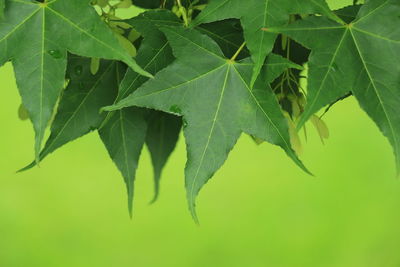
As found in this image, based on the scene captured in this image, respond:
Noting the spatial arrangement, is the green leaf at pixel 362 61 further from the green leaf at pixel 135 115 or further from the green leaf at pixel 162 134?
the green leaf at pixel 162 134

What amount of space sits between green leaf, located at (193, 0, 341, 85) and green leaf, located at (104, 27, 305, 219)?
0.03 metres

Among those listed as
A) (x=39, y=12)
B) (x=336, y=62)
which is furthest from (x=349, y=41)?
(x=39, y=12)

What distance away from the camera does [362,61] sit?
0.51m

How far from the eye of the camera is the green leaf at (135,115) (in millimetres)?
517

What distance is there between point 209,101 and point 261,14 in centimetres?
9

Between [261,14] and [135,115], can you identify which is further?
[135,115]

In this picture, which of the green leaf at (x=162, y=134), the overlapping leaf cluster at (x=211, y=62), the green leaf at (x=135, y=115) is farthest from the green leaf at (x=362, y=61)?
the green leaf at (x=162, y=134)

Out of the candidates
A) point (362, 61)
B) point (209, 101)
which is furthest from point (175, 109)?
point (362, 61)

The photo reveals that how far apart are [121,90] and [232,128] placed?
0.31ft

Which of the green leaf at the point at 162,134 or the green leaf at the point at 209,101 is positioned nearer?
the green leaf at the point at 209,101

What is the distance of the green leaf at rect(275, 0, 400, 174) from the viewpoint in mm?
489

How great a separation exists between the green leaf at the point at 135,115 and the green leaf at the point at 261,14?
0.18ft

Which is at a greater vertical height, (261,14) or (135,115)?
(261,14)

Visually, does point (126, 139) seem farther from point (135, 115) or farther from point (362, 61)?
point (362, 61)
